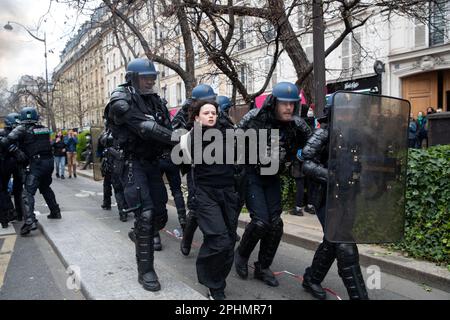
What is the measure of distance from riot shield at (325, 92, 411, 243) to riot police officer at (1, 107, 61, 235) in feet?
15.8

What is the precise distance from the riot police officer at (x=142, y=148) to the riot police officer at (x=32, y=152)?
9.51 feet

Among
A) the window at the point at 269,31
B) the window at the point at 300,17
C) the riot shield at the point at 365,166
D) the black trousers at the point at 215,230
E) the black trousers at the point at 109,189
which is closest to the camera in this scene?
the riot shield at the point at 365,166

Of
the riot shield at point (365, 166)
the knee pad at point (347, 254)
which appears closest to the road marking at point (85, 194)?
the knee pad at point (347, 254)

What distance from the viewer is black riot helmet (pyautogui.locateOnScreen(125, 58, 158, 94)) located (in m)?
3.81

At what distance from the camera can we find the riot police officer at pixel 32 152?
6.10 metres

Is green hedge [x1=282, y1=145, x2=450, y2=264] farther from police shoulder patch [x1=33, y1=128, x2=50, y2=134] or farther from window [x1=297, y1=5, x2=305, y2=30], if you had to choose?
police shoulder patch [x1=33, y1=128, x2=50, y2=134]

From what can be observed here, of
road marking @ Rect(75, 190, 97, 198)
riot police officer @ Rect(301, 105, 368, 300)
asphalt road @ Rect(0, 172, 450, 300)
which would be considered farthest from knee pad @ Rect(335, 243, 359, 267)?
road marking @ Rect(75, 190, 97, 198)

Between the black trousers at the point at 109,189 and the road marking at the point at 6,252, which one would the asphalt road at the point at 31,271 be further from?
the black trousers at the point at 109,189

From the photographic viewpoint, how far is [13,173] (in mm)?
6965

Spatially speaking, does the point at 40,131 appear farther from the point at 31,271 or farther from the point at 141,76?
the point at 141,76

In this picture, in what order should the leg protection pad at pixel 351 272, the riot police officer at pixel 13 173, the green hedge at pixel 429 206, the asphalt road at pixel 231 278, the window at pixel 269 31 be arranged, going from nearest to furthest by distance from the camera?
the leg protection pad at pixel 351 272 < the asphalt road at pixel 231 278 < the green hedge at pixel 429 206 < the riot police officer at pixel 13 173 < the window at pixel 269 31

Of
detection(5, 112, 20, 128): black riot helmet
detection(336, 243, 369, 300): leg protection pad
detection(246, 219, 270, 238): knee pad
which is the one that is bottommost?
detection(336, 243, 369, 300): leg protection pad
